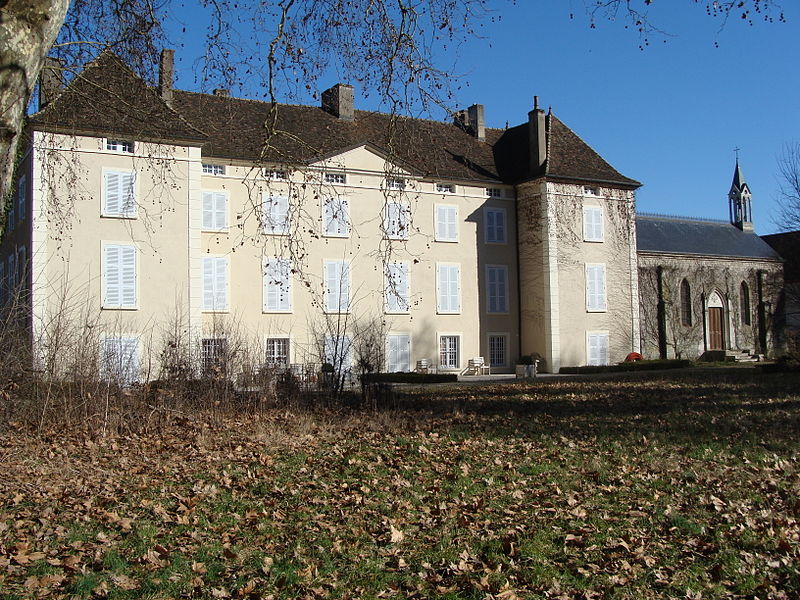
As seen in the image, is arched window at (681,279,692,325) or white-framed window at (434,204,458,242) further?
arched window at (681,279,692,325)

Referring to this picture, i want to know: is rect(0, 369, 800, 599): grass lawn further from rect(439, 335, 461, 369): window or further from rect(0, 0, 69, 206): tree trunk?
rect(439, 335, 461, 369): window

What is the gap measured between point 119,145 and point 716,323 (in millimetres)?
29288

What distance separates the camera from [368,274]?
27.4 metres

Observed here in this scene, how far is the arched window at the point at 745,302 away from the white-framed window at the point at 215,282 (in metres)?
27.5

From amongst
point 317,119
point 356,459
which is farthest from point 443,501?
point 317,119

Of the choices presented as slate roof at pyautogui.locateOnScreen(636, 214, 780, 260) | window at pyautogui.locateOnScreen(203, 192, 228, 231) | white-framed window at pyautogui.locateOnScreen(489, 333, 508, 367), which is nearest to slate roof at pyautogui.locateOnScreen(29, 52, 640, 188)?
window at pyautogui.locateOnScreen(203, 192, 228, 231)

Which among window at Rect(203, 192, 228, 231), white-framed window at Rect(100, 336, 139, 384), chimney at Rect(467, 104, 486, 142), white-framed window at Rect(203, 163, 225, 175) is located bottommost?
white-framed window at Rect(100, 336, 139, 384)

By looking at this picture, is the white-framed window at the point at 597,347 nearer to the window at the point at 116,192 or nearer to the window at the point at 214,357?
the window at the point at 116,192

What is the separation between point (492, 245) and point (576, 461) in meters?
21.6

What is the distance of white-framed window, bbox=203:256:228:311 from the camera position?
962 inches

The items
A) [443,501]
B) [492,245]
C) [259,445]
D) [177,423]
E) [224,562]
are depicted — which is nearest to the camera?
[224,562]

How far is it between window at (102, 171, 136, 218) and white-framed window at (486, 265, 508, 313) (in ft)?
44.3

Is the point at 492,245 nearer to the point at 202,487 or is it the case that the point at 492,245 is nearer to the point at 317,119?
the point at 317,119

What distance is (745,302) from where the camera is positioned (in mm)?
39875
